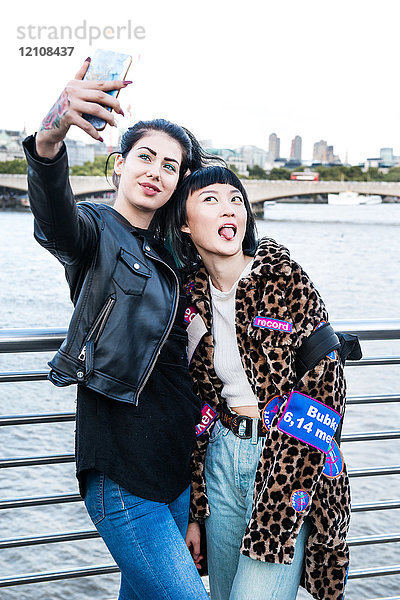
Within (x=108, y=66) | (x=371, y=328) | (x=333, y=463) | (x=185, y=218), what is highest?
(x=108, y=66)

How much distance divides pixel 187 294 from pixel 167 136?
48cm

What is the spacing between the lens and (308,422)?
6.74 ft

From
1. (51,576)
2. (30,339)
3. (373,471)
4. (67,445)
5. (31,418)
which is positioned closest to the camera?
(30,339)

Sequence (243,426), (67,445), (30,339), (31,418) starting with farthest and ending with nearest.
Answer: (67,445) → (31,418) → (30,339) → (243,426)

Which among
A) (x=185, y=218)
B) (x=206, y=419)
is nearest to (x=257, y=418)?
(x=206, y=419)

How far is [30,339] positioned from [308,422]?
0.98 m

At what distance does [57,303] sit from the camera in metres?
18.1

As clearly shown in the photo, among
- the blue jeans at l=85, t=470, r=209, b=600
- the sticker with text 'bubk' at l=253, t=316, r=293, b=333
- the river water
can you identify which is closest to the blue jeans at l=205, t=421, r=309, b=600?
the blue jeans at l=85, t=470, r=209, b=600

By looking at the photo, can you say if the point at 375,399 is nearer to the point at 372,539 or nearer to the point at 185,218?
the point at 372,539

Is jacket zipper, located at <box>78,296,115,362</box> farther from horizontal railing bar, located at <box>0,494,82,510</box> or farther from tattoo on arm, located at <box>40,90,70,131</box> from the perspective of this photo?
horizontal railing bar, located at <box>0,494,82,510</box>

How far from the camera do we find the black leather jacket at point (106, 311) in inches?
73.3

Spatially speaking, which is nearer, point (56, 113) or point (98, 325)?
point (56, 113)

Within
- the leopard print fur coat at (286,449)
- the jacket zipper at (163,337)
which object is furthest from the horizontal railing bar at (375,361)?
the jacket zipper at (163,337)

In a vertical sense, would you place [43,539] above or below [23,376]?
below
